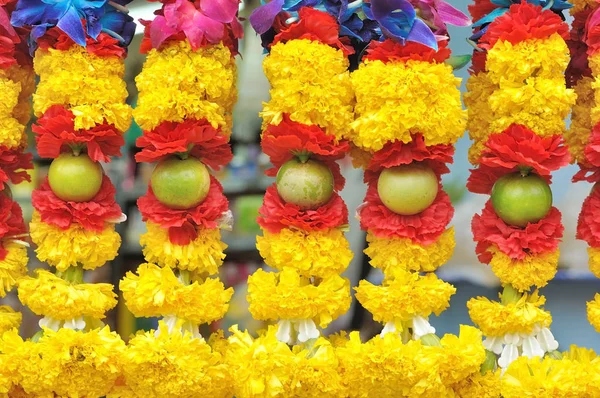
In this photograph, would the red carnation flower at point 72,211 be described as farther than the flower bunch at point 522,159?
Yes

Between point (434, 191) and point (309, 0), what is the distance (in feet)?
1.88

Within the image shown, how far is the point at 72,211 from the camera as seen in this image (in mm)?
2064

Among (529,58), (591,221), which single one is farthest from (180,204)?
(591,221)

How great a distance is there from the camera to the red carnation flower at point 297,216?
2000mm

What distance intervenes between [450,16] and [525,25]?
20 centimetres

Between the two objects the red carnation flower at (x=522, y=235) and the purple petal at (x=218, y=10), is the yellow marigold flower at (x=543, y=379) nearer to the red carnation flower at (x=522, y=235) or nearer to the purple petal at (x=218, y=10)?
the red carnation flower at (x=522, y=235)

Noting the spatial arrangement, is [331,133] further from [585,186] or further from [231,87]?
[585,186]

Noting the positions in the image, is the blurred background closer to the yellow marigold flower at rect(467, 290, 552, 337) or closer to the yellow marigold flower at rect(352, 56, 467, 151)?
the yellow marigold flower at rect(467, 290, 552, 337)

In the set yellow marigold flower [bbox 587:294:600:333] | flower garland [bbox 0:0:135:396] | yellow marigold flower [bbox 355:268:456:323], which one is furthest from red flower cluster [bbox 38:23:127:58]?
yellow marigold flower [bbox 587:294:600:333]

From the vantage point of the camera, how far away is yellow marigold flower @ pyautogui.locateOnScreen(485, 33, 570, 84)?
6.38 ft

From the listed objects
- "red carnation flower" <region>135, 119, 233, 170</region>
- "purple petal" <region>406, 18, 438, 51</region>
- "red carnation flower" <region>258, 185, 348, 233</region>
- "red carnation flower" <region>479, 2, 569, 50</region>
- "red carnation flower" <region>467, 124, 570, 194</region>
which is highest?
"red carnation flower" <region>479, 2, 569, 50</region>

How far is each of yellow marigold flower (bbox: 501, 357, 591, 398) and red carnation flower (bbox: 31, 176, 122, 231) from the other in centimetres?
110

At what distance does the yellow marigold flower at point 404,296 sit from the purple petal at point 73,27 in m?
0.95

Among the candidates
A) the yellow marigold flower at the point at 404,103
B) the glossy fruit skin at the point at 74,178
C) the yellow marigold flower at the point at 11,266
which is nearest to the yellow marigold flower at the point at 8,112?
the glossy fruit skin at the point at 74,178
